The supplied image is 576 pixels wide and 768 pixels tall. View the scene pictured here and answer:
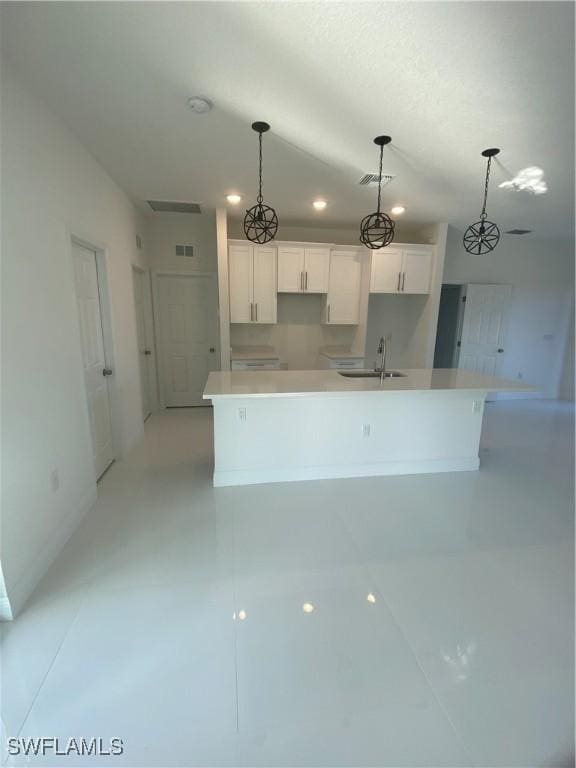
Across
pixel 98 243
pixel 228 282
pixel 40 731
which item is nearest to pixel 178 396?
pixel 228 282

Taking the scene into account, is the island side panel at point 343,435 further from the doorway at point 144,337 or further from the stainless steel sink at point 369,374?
the doorway at point 144,337

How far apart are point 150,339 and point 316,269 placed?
8.51ft

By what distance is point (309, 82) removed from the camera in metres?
1.94

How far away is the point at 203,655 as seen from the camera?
1495mm

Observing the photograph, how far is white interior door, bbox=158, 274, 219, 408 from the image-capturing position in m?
5.05


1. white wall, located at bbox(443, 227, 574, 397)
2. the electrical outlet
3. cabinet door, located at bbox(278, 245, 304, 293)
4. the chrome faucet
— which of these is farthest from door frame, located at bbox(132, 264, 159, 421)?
white wall, located at bbox(443, 227, 574, 397)

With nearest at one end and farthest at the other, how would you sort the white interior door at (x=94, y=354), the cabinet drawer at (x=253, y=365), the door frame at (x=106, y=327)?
the door frame at (x=106, y=327), the white interior door at (x=94, y=354), the cabinet drawer at (x=253, y=365)

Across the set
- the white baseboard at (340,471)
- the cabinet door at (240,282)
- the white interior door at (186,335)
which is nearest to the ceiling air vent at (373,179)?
the cabinet door at (240,282)

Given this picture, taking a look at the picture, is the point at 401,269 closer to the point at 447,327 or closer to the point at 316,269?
the point at 316,269

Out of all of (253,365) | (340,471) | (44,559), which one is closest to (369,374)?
(340,471)

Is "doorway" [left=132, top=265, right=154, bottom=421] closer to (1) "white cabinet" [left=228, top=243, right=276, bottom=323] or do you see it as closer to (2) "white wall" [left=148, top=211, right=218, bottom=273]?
(2) "white wall" [left=148, top=211, right=218, bottom=273]

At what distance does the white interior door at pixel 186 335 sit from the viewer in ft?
16.6

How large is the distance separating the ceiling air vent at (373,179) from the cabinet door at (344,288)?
56.1 inches

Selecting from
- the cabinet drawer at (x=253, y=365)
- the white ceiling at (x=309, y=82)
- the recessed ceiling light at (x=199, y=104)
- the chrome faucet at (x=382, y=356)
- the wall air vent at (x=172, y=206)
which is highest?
the wall air vent at (x=172, y=206)
